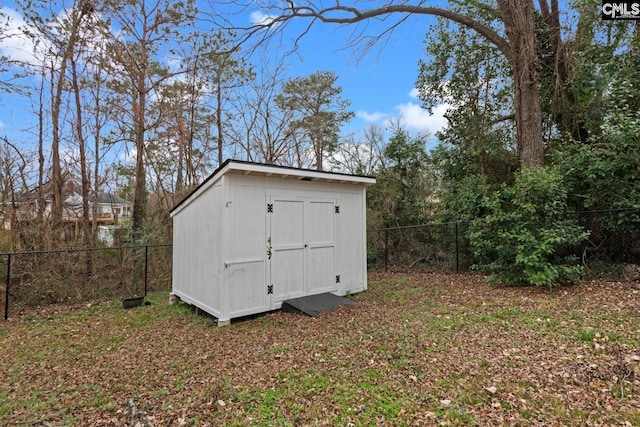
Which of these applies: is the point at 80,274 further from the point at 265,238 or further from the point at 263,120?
the point at 263,120

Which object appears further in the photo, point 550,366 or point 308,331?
point 308,331

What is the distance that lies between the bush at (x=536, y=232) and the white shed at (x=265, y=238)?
2.48 metres

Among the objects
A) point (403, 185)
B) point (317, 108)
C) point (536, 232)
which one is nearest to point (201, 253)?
point (536, 232)

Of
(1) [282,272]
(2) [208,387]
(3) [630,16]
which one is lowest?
(2) [208,387]

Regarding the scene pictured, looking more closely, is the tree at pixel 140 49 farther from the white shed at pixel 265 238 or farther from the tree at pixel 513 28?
the white shed at pixel 265 238

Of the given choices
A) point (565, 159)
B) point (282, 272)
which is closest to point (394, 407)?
point (282, 272)

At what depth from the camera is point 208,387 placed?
8.34ft

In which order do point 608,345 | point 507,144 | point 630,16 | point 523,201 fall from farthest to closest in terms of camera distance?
point 507,144, point 630,16, point 523,201, point 608,345

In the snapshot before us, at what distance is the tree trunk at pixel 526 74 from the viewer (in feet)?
19.3

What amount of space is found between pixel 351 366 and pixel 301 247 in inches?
93.2

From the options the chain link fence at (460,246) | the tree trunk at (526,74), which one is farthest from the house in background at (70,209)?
the tree trunk at (526,74)

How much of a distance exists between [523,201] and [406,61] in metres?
6.10

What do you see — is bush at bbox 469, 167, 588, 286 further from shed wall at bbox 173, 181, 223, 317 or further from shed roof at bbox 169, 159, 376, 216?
shed wall at bbox 173, 181, 223, 317

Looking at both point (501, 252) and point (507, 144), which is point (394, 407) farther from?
point (507, 144)
